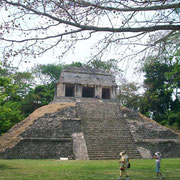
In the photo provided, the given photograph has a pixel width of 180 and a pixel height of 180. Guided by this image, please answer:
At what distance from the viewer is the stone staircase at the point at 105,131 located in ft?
44.4

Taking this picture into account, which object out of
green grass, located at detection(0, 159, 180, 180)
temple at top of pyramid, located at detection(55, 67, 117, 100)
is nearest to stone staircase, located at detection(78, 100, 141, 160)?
temple at top of pyramid, located at detection(55, 67, 117, 100)

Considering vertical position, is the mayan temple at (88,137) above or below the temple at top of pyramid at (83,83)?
below

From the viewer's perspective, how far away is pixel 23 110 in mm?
28359

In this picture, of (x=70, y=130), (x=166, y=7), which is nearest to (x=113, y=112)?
(x=70, y=130)

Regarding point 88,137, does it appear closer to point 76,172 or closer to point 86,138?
point 86,138

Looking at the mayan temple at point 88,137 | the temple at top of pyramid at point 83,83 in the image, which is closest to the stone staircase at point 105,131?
the mayan temple at point 88,137

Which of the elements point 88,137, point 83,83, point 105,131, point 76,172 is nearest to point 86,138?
point 88,137

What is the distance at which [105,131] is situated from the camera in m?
15.9

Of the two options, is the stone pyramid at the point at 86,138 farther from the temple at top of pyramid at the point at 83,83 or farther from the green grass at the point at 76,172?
the temple at top of pyramid at the point at 83,83

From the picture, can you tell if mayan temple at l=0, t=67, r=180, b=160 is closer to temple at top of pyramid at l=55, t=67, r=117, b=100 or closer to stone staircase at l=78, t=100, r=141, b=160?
stone staircase at l=78, t=100, r=141, b=160

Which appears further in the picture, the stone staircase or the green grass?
the stone staircase

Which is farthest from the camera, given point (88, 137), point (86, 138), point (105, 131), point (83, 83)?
point (83, 83)

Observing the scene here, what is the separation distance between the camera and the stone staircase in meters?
13.5

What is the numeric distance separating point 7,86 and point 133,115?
12.5m
